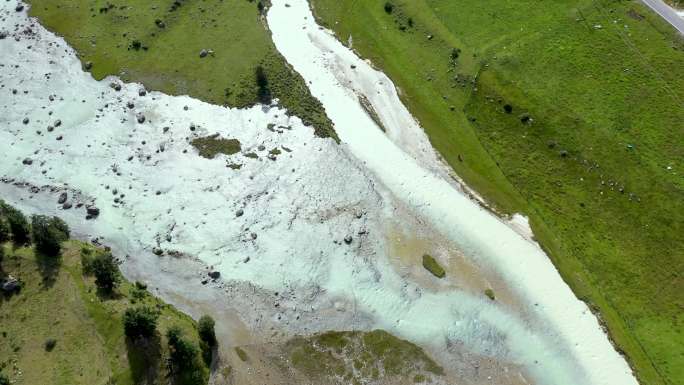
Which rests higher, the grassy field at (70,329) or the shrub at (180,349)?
the shrub at (180,349)

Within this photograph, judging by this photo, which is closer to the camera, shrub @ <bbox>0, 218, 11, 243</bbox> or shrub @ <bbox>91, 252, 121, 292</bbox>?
shrub @ <bbox>91, 252, 121, 292</bbox>

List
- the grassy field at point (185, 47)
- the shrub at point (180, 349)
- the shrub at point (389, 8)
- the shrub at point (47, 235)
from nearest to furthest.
→ the shrub at point (180, 349) → the shrub at point (47, 235) → the grassy field at point (185, 47) → the shrub at point (389, 8)

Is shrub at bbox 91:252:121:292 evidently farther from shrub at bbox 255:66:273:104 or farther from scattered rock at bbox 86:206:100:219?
shrub at bbox 255:66:273:104

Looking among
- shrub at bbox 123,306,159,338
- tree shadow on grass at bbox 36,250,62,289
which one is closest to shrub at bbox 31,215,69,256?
tree shadow on grass at bbox 36,250,62,289

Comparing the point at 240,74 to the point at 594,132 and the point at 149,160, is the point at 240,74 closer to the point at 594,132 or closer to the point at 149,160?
the point at 149,160

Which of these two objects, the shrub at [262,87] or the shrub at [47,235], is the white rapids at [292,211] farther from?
the shrub at [47,235]

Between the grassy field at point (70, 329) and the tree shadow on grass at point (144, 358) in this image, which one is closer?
the tree shadow on grass at point (144, 358)

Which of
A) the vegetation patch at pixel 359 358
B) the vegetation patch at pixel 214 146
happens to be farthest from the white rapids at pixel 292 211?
the vegetation patch at pixel 359 358
